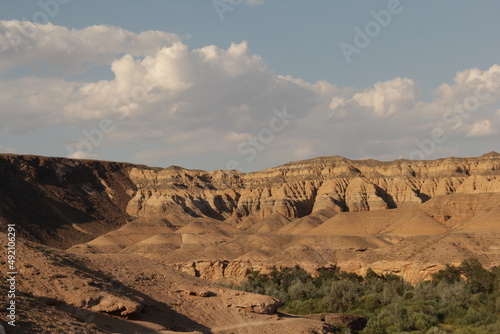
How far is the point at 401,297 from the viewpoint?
4538 centimetres

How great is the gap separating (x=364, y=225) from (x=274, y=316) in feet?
203

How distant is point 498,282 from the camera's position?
143 ft

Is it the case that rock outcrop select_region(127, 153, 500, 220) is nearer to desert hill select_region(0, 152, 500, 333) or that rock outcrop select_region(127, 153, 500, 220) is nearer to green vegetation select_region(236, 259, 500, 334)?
desert hill select_region(0, 152, 500, 333)

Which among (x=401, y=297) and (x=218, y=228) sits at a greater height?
(x=218, y=228)

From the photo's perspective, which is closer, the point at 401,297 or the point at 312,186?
the point at 401,297

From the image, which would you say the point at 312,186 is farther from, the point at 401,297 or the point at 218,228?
the point at 401,297

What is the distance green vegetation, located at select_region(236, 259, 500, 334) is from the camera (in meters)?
36.8

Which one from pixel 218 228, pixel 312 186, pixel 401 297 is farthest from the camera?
pixel 312 186

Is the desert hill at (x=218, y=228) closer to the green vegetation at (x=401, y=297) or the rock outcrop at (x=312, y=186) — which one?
the rock outcrop at (x=312, y=186)

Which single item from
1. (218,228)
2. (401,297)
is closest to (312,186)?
(218,228)

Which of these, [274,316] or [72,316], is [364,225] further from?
[72,316]

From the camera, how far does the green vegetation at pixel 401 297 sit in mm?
36847

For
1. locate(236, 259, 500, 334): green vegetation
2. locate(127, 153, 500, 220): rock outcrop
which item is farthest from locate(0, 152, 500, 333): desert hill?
locate(236, 259, 500, 334): green vegetation

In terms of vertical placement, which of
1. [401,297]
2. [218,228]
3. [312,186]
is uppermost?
[312,186]
